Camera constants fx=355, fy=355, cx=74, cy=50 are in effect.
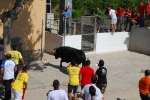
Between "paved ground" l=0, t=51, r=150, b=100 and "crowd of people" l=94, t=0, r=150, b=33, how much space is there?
1.55m

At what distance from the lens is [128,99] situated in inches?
479

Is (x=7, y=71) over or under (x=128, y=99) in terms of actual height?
over

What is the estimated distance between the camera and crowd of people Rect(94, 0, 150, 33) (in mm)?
18734

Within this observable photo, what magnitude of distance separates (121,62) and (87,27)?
2.56m

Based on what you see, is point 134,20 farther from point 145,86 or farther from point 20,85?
point 20,85

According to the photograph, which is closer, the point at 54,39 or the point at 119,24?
the point at 54,39

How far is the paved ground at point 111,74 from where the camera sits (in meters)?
12.5

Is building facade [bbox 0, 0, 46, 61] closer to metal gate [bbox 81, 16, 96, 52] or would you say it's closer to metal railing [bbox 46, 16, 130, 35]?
metal railing [bbox 46, 16, 130, 35]

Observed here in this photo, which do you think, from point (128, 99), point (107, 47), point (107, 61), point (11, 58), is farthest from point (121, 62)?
point (11, 58)

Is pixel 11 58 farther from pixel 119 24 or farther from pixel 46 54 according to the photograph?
pixel 119 24

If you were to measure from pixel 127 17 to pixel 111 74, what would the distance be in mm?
5201

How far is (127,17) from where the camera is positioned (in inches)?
762

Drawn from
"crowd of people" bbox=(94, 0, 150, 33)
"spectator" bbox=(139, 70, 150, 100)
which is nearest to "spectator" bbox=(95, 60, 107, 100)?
"spectator" bbox=(139, 70, 150, 100)

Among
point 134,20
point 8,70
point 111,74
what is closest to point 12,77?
point 8,70
